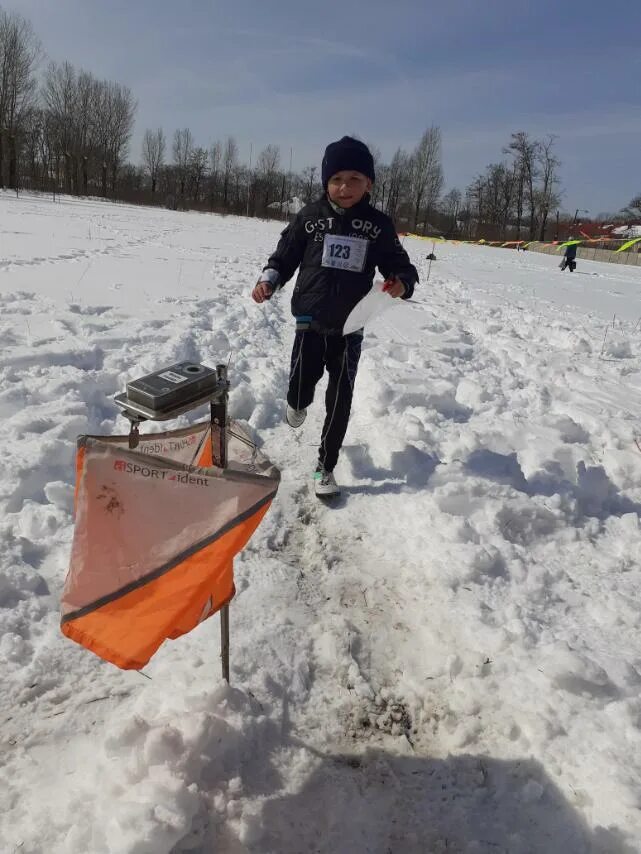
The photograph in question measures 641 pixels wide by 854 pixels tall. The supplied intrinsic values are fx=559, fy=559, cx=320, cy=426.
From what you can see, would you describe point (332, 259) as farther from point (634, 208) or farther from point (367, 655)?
point (634, 208)

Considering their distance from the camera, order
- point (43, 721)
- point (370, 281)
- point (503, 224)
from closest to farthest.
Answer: point (43, 721) → point (370, 281) → point (503, 224)

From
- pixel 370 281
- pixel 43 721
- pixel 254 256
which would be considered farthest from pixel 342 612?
pixel 254 256

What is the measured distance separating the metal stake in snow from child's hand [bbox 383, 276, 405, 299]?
60.2 inches

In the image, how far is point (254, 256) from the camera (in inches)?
595

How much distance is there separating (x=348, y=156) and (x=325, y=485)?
1706 mm

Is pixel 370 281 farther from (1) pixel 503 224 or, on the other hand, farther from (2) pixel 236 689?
(1) pixel 503 224

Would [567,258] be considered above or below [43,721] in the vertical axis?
above

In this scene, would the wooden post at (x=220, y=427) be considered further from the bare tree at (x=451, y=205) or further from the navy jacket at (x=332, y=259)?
the bare tree at (x=451, y=205)

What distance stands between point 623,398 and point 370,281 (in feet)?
10.4

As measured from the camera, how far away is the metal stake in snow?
1291 millimetres

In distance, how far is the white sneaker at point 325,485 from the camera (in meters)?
3.13

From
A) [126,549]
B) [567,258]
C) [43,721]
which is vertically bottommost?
[43,721]

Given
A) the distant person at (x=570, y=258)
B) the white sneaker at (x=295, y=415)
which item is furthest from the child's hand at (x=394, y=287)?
the distant person at (x=570, y=258)

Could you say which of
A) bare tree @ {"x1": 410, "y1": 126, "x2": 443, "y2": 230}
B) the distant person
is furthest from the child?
bare tree @ {"x1": 410, "y1": 126, "x2": 443, "y2": 230}
